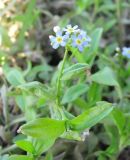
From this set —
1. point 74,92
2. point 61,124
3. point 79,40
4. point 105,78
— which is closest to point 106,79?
point 105,78

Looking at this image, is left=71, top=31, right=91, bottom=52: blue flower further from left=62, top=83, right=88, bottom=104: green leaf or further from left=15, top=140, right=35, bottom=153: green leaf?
left=15, top=140, right=35, bottom=153: green leaf

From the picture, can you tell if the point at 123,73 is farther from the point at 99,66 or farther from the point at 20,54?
the point at 20,54

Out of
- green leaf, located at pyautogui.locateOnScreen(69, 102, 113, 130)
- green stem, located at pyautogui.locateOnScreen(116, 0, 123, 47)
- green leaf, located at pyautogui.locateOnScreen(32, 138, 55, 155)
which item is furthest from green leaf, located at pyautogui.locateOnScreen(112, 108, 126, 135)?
green stem, located at pyautogui.locateOnScreen(116, 0, 123, 47)

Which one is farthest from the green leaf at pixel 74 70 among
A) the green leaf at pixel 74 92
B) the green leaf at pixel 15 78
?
the green leaf at pixel 15 78

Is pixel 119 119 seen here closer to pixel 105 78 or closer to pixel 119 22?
pixel 105 78

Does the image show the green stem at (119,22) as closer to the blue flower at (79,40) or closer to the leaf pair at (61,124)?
the blue flower at (79,40)

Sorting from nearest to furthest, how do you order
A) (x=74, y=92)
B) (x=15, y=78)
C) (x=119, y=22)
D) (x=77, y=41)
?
(x=77, y=41) → (x=74, y=92) → (x=15, y=78) → (x=119, y=22)
